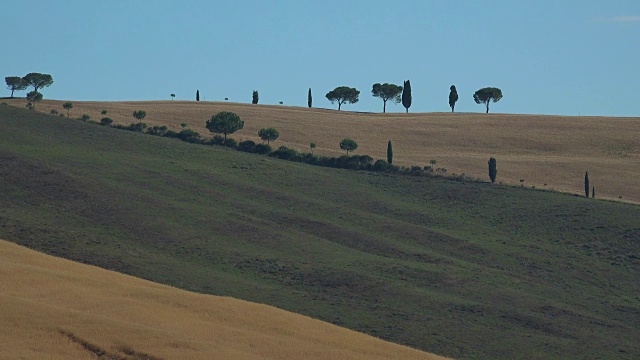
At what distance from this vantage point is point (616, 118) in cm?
15012

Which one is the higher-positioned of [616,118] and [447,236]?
[616,118]

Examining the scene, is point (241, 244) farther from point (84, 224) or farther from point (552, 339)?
point (552, 339)

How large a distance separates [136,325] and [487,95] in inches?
6065

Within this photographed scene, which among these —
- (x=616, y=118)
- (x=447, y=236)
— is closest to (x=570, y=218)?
(x=447, y=236)

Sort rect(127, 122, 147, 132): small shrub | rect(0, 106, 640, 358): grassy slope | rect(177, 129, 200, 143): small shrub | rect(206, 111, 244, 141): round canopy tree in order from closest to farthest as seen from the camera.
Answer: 1. rect(0, 106, 640, 358): grassy slope
2. rect(177, 129, 200, 143): small shrub
3. rect(127, 122, 147, 132): small shrub
4. rect(206, 111, 244, 141): round canopy tree

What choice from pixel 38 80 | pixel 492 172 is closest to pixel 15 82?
pixel 38 80

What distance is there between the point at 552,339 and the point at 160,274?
67.6 feet

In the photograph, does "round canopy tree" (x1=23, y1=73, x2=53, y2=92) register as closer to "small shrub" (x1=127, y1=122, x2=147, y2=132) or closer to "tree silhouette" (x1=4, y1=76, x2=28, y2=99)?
"tree silhouette" (x1=4, y1=76, x2=28, y2=99)

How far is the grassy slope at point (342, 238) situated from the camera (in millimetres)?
54938

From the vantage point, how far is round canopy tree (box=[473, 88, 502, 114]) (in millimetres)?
181875

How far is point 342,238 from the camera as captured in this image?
71125 millimetres

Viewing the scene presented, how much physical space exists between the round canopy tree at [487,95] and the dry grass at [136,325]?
467 ft

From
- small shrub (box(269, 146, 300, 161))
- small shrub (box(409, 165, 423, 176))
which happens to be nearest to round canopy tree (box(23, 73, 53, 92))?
small shrub (box(269, 146, 300, 161))

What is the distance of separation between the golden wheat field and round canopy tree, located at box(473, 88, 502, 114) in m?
28.9
